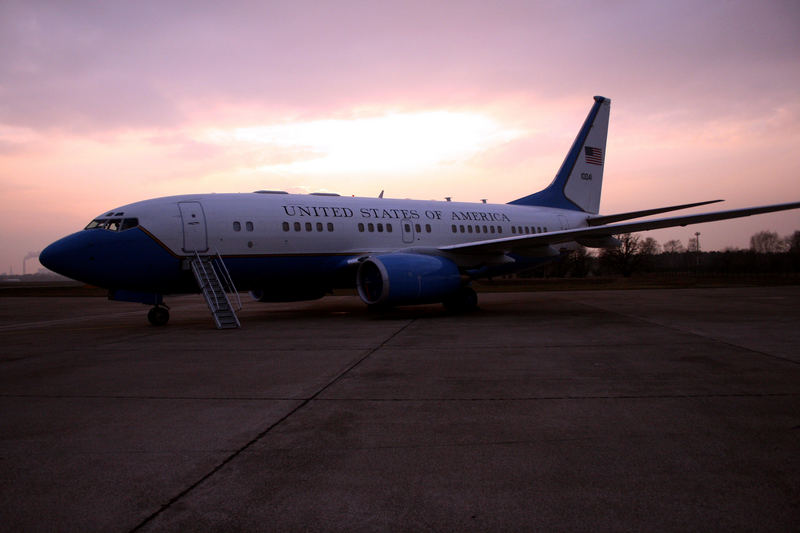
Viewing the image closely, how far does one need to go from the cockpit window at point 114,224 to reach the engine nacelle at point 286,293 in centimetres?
428

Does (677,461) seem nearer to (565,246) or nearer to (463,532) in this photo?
(463,532)

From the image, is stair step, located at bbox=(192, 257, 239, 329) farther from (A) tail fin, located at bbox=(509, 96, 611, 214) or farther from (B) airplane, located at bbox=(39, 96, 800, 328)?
(A) tail fin, located at bbox=(509, 96, 611, 214)

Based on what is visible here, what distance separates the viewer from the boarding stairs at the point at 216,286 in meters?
12.8

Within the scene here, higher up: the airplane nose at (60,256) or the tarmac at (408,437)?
the airplane nose at (60,256)

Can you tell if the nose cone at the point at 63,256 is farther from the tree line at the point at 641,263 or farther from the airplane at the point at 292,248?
the tree line at the point at 641,263

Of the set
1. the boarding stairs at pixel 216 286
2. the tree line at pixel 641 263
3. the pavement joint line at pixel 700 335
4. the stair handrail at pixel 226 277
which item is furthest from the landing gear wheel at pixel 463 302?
the tree line at pixel 641 263

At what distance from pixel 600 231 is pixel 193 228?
413 inches

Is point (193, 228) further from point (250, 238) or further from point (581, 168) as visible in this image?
point (581, 168)

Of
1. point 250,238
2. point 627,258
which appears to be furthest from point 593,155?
point 627,258

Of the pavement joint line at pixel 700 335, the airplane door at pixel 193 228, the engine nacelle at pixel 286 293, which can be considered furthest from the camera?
the engine nacelle at pixel 286 293

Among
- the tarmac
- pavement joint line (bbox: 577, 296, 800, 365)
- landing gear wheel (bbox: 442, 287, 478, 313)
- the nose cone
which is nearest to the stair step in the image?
the nose cone

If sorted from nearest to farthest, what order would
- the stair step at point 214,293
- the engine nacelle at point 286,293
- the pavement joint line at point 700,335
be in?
the pavement joint line at point 700,335 → the stair step at point 214,293 → the engine nacelle at point 286,293

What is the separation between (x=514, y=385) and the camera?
616 cm

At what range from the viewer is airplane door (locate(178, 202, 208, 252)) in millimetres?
13797
